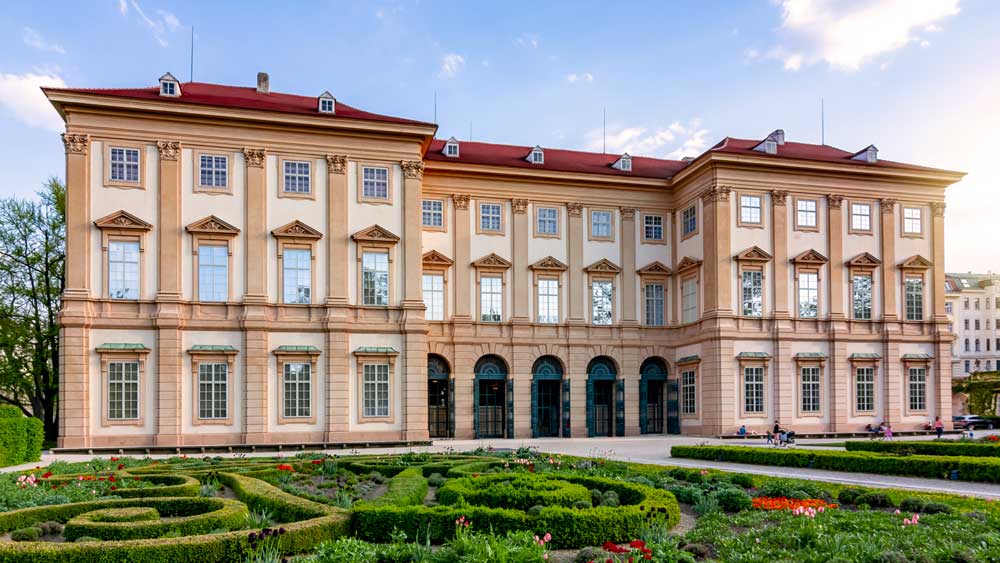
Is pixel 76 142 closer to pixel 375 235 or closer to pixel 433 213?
pixel 375 235

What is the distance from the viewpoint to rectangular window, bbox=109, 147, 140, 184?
112 feet

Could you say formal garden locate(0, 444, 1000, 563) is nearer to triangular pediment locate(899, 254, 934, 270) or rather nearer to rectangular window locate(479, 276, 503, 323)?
rectangular window locate(479, 276, 503, 323)

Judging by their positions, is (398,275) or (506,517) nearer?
(506,517)

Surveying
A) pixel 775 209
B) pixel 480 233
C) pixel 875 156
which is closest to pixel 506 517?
pixel 480 233

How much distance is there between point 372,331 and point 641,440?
12.9 meters

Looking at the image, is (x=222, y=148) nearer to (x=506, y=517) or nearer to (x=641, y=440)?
(x=641, y=440)

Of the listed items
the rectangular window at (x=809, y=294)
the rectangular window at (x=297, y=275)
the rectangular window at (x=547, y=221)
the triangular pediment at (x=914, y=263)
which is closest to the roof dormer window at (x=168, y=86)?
the rectangular window at (x=297, y=275)

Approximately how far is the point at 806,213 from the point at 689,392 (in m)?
10.2

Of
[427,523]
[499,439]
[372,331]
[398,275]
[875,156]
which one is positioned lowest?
[499,439]

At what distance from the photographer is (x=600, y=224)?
42.9 meters

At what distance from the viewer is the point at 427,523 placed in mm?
11781

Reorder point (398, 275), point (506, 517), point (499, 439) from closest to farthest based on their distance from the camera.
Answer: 1. point (506, 517)
2. point (398, 275)
3. point (499, 439)

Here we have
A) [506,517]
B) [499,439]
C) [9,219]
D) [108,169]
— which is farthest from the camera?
[9,219]

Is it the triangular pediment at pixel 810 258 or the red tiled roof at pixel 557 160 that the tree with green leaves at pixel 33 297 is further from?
the triangular pediment at pixel 810 258
